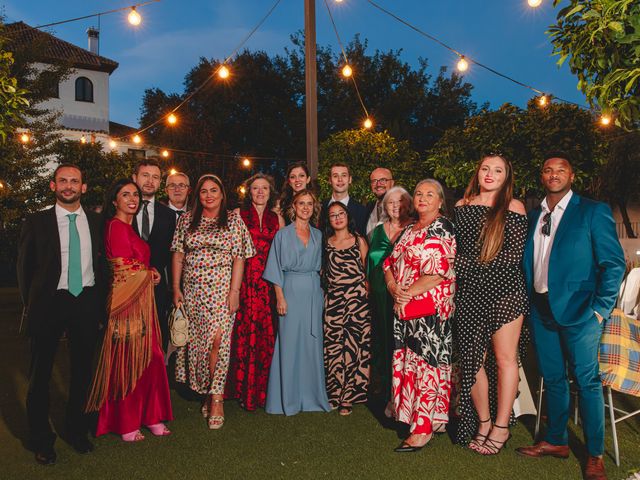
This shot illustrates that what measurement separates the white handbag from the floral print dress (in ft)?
6.23

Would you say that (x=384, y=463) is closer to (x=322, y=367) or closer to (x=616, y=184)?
(x=322, y=367)

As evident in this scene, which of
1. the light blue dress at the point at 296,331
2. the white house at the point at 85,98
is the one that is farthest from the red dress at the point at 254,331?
the white house at the point at 85,98

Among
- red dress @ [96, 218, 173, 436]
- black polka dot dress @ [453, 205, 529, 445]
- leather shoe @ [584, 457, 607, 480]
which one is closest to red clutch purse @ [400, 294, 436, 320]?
black polka dot dress @ [453, 205, 529, 445]

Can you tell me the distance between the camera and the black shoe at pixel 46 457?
3.96 m

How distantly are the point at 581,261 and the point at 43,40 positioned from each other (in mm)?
19482

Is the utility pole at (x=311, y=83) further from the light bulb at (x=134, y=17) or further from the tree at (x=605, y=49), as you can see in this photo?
the tree at (x=605, y=49)

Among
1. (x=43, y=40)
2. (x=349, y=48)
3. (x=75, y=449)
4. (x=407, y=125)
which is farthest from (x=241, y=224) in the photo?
(x=349, y=48)

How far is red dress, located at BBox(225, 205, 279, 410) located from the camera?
512 centimetres

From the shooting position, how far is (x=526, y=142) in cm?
884

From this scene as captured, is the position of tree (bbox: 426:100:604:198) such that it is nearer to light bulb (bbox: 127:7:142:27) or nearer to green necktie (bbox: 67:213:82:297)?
light bulb (bbox: 127:7:142:27)

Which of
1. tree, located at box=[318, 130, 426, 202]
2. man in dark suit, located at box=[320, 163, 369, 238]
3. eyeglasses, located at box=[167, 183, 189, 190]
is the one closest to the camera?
man in dark suit, located at box=[320, 163, 369, 238]

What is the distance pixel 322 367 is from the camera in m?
5.14

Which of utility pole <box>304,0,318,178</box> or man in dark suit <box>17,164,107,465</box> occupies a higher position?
utility pole <box>304,0,318,178</box>

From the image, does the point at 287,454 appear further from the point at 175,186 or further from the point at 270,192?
the point at 175,186
